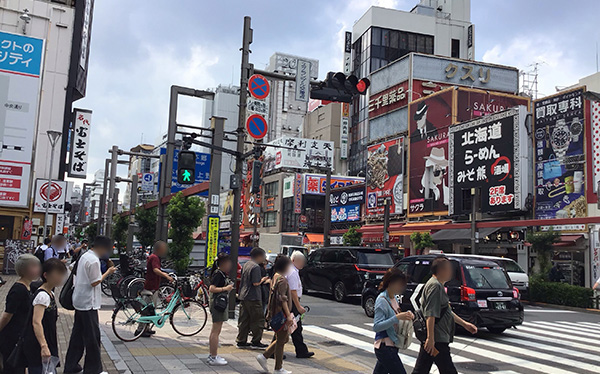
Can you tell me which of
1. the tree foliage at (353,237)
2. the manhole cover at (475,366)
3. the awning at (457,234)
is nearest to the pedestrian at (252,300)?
the manhole cover at (475,366)

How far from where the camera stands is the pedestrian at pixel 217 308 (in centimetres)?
750

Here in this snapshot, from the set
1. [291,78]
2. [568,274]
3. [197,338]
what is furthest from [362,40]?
[197,338]

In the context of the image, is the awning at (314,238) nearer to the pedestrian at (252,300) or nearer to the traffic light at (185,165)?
the traffic light at (185,165)

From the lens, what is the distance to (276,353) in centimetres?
698

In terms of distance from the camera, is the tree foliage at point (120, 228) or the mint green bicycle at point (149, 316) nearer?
the mint green bicycle at point (149, 316)

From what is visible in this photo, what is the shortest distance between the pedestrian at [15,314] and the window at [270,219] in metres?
67.2

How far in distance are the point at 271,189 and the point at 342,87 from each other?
62.2m

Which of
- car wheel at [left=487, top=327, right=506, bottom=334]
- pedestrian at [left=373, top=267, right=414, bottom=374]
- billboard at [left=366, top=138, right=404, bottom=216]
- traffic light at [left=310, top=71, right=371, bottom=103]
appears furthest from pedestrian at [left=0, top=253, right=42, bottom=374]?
billboard at [left=366, top=138, right=404, bottom=216]

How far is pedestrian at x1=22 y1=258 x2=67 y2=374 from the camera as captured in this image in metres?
4.94

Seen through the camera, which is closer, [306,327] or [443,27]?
[306,327]

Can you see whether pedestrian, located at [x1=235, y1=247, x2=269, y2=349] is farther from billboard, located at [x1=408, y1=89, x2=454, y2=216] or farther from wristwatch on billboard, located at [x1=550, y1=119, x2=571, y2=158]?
billboard, located at [x1=408, y1=89, x2=454, y2=216]

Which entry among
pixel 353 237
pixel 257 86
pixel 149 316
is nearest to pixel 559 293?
pixel 257 86

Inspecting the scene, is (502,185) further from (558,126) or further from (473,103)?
(473,103)

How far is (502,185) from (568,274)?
5.99 metres
